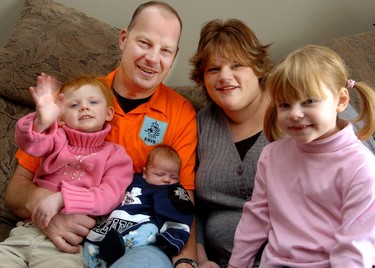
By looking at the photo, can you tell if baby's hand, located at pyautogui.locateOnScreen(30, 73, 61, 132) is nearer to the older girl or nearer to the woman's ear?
the woman's ear

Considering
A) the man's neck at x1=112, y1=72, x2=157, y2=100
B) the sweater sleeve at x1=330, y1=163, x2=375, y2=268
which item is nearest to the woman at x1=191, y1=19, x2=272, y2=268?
the man's neck at x1=112, y1=72, x2=157, y2=100

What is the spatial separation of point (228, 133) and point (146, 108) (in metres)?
0.32

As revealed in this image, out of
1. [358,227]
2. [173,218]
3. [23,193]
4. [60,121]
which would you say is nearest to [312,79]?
[358,227]

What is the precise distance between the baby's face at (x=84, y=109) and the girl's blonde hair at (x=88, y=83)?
0.02 metres

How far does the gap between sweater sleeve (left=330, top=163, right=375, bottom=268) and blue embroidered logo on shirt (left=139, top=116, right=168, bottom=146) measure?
0.77m

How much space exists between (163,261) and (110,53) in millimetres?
981

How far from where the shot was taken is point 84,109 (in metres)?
1.56

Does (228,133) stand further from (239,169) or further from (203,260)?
(203,260)

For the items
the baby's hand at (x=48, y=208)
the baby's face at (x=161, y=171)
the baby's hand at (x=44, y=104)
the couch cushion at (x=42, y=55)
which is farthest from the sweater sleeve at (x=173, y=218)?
the couch cushion at (x=42, y=55)

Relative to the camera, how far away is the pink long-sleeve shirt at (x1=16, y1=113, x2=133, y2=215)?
1.45 metres

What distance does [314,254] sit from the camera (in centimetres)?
118

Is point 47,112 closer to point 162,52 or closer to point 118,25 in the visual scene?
point 162,52

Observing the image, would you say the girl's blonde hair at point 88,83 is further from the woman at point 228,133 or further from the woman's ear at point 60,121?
the woman at point 228,133

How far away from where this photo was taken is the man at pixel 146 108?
1.65 metres
